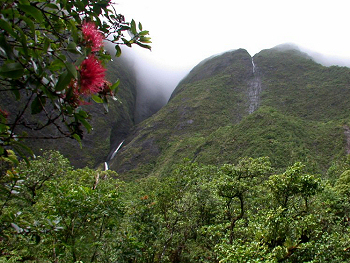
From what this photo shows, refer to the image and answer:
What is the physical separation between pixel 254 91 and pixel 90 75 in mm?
55914

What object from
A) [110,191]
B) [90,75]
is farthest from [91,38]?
[110,191]

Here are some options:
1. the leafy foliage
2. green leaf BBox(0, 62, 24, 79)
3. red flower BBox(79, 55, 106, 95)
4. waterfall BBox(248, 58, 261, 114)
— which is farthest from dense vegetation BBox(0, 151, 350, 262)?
waterfall BBox(248, 58, 261, 114)

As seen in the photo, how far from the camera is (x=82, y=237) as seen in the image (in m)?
4.70

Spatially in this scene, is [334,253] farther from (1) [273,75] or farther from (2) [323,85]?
(1) [273,75]

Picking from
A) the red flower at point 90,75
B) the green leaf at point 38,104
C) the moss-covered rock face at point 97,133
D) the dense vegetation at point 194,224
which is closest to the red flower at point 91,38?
the red flower at point 90,75

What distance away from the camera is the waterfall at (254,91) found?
48122 mm

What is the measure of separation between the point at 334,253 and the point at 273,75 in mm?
58370

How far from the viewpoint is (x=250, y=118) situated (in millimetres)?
36656

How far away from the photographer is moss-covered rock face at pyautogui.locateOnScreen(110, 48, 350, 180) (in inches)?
1126

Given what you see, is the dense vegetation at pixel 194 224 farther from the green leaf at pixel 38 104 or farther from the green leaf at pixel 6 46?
the green leaf at pixel 6 46

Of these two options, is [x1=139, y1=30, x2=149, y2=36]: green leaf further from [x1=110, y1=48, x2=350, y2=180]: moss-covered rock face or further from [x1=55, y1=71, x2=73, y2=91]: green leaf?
[x1=110, y1=48, x2=350, y2=180]: moss-covered rock face

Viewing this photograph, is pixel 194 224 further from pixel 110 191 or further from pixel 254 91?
pixel 254 91

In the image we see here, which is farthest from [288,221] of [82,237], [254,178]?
[82,237]

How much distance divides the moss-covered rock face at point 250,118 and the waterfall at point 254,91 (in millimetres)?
212
